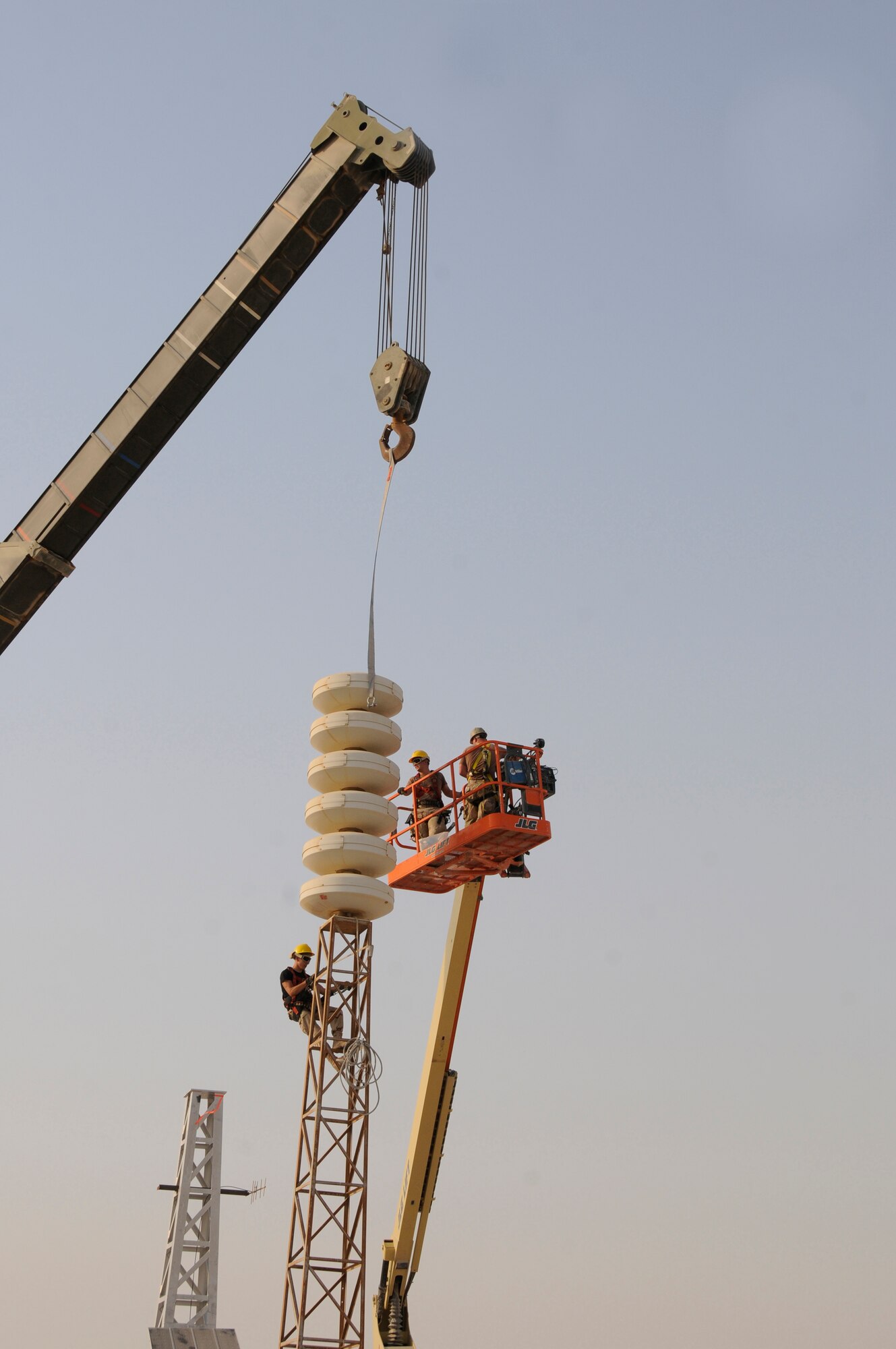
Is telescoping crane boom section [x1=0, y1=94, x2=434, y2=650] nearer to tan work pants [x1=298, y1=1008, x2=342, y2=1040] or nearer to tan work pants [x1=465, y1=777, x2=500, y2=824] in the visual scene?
tan work pants [x1=465, y1=777, x2=500, y2=824]

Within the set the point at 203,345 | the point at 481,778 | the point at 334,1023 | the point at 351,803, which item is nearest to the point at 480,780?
the point at 481,778

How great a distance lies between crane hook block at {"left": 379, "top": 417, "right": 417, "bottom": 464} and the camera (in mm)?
25750

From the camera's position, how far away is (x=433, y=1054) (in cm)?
2911

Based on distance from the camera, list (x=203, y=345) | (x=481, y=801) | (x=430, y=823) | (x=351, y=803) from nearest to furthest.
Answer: (x=203, y=345) → (x=481, y=801) → (x=430, y=823) → (x=351, y=803)

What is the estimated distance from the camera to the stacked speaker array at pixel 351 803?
30359 millimetres

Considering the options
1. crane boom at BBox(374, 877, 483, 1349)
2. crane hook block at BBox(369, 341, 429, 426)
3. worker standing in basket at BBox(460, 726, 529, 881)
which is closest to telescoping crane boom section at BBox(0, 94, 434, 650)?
crane hook block at BBox(369, 341, 429, 426)

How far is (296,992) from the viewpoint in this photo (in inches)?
1238

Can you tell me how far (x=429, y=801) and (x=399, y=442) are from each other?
7334 millimetres

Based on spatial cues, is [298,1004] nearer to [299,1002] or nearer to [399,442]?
[299,1002]

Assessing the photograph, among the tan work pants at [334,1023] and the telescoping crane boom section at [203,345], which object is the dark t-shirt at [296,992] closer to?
the tan work pants at [334,1023]

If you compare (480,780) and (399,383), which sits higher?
(399,383)

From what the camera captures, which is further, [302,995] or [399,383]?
[302,995]

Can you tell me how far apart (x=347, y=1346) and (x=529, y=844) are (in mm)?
9442

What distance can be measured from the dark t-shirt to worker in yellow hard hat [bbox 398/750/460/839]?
3.98 m
